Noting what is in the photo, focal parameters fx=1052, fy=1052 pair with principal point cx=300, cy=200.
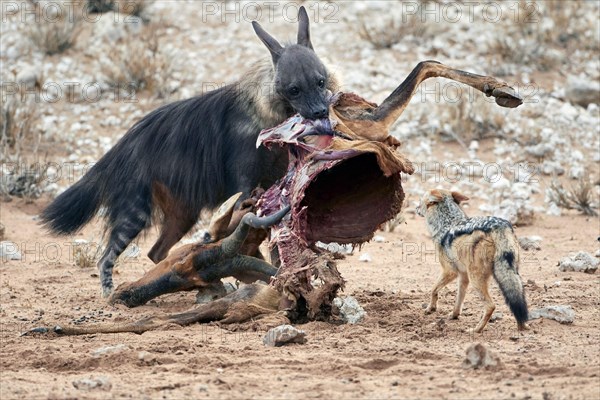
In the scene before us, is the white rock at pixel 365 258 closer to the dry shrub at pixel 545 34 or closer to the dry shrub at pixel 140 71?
the dry shrub at pixel 140 71

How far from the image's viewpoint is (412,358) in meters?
5.51

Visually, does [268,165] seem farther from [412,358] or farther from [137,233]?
[412,358]

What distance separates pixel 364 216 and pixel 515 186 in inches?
194

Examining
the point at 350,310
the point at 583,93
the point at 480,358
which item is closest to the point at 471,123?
the point at 583,93

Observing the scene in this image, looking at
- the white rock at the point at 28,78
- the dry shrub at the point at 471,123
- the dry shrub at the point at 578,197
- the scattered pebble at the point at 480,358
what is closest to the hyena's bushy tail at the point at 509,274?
the scattered pebble at the point at 480,358

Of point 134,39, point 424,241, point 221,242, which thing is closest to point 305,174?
point 221,242

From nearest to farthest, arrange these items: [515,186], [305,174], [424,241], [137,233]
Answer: [305,174] → [137,233] → [424,241] → [515,186]

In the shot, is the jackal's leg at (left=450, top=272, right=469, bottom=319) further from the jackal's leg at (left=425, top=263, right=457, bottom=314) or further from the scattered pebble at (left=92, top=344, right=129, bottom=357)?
the scattered pebble at (left=92, top=344, right=129, bottom=357)

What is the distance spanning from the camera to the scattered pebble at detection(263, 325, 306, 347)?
5.82 meters

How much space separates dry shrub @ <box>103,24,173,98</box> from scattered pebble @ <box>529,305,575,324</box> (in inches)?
300

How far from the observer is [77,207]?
859 cm

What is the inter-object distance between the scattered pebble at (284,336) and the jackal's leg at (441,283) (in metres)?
1.11

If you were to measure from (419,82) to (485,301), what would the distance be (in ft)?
4.75

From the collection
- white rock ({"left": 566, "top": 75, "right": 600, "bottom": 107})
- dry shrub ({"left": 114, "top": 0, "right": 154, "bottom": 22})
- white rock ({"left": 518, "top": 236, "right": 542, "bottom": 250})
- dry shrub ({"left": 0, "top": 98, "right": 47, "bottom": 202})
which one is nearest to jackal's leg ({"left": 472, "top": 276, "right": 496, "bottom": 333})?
white rock ({"left": 518, "top": 236, "right": 542, "bottom": 250})
